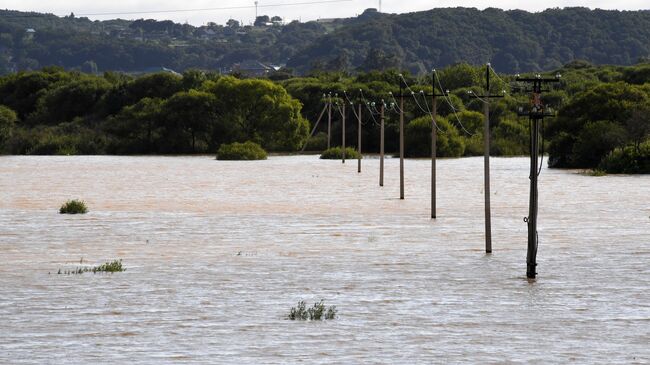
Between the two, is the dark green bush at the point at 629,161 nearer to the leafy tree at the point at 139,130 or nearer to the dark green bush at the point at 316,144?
the dark green bush at the point at 316,144

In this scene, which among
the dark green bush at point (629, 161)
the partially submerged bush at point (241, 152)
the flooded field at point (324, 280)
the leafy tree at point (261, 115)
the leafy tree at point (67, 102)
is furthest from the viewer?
the leafy tree at point (67, 102)

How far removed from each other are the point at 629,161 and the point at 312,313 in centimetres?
4449

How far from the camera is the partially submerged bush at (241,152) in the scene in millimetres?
82750

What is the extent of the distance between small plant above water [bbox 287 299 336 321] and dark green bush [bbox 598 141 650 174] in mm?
43635

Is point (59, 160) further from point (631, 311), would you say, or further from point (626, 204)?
point (631, 311)

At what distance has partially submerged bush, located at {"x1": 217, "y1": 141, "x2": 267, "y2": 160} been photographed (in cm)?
8275

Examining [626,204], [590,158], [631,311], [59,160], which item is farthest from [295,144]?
[631,311]

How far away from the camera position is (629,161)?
5978cm

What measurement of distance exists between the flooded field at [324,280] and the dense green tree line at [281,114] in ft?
80.0

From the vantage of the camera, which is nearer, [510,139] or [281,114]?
[510,139]

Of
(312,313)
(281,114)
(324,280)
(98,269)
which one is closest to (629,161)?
(281,114)

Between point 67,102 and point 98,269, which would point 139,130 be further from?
point 98,269

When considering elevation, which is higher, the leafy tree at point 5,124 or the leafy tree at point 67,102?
the leafy tree at point 67,102

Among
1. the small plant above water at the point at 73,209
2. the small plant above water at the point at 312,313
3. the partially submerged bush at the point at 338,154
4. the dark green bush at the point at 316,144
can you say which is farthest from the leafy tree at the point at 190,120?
the small plant above water at the point at 312,313
